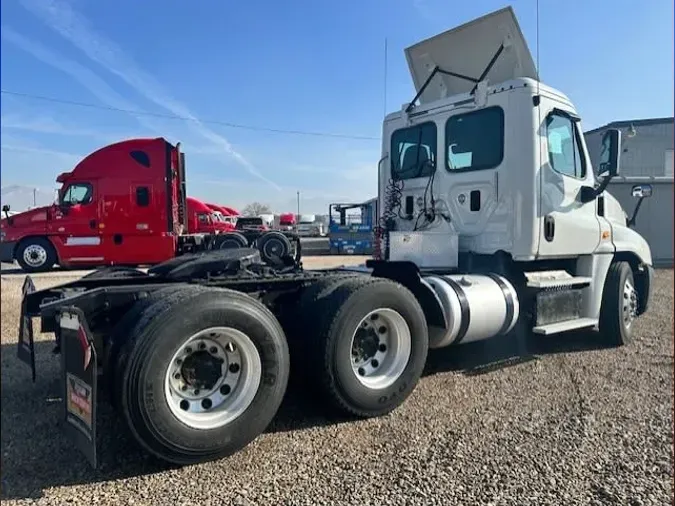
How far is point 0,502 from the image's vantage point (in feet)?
8.95

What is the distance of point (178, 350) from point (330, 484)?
1136 mm

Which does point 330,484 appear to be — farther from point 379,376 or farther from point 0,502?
point 0,502

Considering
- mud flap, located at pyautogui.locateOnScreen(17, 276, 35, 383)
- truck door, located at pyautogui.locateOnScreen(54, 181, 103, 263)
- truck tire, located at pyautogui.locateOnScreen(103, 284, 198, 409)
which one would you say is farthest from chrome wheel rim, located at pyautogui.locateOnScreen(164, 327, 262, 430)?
truck door, located at pyautogui.locateOnScreen(54, 181, 103, 263)

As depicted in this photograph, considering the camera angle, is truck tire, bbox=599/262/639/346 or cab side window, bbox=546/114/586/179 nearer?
cab side window, bbox=546/114/586/179

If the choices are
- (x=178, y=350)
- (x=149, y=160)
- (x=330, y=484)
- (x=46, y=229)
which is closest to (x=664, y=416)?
(x=330, y=484)

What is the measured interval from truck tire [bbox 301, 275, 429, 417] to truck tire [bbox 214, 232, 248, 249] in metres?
1.91

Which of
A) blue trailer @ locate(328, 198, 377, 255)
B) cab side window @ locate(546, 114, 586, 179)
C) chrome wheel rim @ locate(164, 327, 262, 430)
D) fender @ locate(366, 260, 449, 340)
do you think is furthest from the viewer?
blue trailer @ locate(328, 198, 377, 255)

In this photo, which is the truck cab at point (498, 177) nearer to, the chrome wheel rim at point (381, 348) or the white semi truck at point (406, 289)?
the white semi truck at point (406, 289)

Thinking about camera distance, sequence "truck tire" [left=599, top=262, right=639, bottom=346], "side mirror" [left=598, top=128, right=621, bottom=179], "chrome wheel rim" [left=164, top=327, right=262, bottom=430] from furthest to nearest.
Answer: "truck tire" [left=599, top=262, right=639, bottom=346] < "side mirror" [left=598, top=128, right=621, bottom=179] < "chrome wheel rim" [left=164, top=327, right=262, bottom=430]

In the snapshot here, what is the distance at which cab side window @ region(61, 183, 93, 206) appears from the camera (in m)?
13.0

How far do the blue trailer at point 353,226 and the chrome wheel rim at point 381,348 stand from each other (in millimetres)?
2537

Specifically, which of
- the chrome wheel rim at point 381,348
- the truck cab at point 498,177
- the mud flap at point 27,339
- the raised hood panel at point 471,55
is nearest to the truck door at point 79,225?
the truck cab at point 498,177

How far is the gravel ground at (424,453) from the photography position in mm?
2791

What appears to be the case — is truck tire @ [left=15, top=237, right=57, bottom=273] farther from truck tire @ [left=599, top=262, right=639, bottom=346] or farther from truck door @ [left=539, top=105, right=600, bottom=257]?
truck tire @ [left=599, top=262, right=639, bottom=346]
